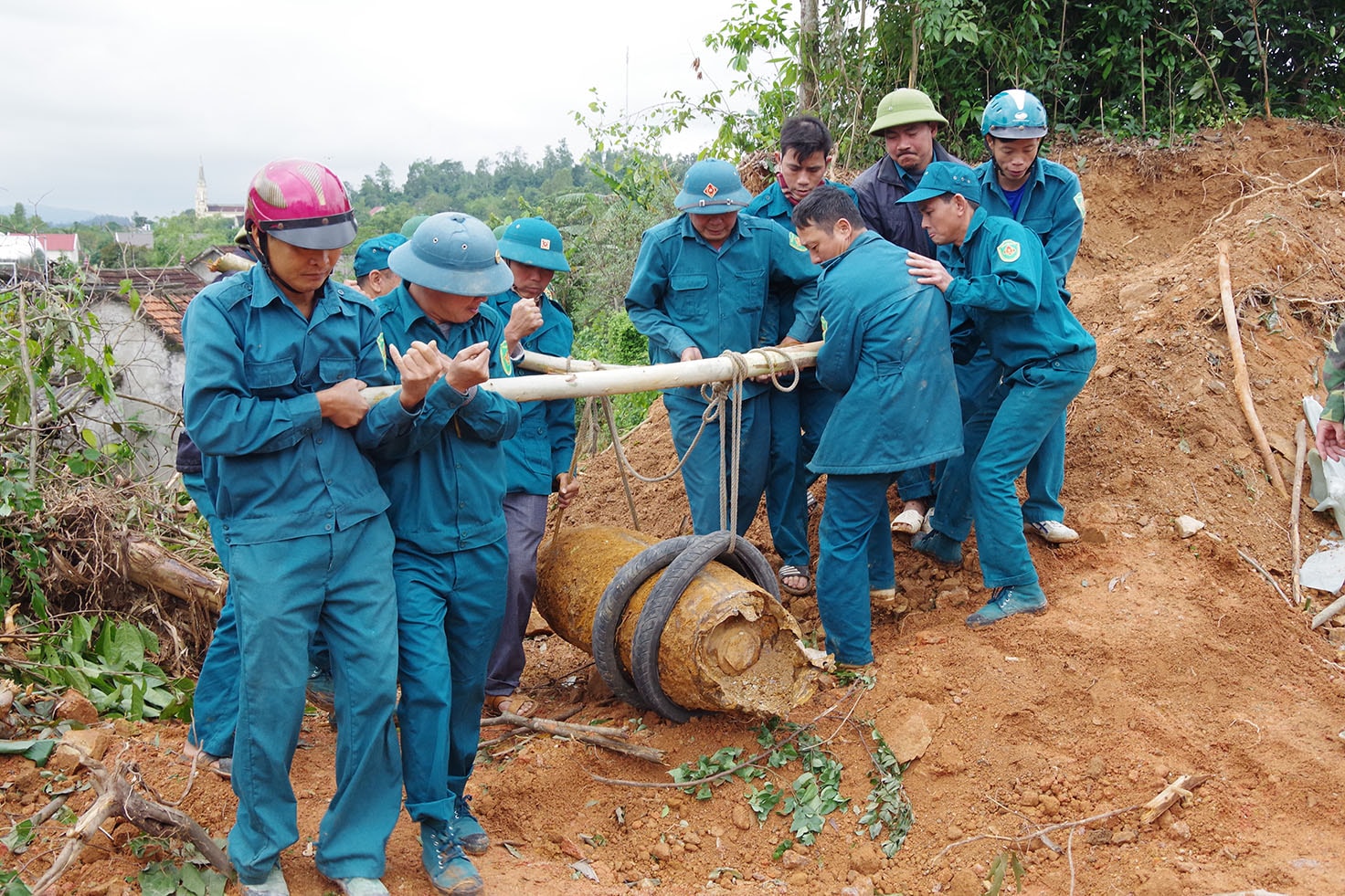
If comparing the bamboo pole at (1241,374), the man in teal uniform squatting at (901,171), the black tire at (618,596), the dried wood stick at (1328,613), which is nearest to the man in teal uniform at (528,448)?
the black tire at (618,596)

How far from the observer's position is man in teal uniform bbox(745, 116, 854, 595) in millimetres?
4855

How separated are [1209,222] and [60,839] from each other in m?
7.65

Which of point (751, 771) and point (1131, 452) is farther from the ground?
point (1131, 452)

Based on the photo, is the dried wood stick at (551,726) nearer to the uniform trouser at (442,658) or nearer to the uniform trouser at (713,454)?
the uniform trouser at (442,658)

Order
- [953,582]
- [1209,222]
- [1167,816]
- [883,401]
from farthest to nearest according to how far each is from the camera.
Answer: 1. [1209,222]
2. [953,582]
3. [883,401]
4. [1167,816]

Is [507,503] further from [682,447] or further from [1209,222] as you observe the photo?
[1209,222]

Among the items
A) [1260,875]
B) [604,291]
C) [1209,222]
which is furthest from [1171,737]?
[604,291]

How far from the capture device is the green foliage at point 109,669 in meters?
4.10

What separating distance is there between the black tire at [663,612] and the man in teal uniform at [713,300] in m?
1.03

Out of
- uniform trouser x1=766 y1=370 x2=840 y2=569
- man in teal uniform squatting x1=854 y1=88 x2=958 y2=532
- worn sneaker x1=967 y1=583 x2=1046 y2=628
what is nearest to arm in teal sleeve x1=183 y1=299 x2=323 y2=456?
uniform trouser x1=766 y1=370 x2=840 y2=569

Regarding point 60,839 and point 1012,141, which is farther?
point 1012,141

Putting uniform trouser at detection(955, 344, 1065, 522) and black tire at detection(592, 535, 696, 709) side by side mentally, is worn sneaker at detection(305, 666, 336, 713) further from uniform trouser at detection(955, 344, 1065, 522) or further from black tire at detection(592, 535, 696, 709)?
uniform trouser at detection(955, 344, 1065, 522)

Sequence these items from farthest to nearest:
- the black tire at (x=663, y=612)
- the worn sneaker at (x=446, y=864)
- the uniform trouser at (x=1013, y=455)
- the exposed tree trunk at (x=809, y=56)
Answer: the exposed tree trunk at (x=809, y=56) < the uniform trouser at (x=1013, y=455) < the black tire at (x=663, y=612) < the worn sneaker at (x=446, y=864)

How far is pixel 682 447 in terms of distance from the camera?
4973mm
